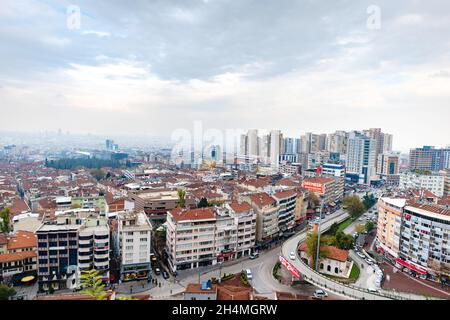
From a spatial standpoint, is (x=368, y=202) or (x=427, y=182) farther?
(x=427, y=182)

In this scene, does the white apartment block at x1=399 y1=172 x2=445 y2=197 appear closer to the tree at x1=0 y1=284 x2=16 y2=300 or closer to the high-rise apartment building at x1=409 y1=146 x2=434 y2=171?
the high-rise apartment building at x1=409 y1=146 x2=434 y2=171

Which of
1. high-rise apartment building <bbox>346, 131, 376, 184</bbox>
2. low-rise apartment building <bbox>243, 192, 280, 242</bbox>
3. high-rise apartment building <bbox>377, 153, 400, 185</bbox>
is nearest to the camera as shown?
low-rise apartment building <bbox>243, 192, 280, 242</bbox>

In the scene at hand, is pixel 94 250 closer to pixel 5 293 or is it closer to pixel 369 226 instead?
pixel 5 293

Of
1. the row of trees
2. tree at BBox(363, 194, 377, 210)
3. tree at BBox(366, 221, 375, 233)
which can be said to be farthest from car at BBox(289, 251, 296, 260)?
tree at BBox(363, 194, 377, 210)

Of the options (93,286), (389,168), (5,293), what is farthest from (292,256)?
(389,168)

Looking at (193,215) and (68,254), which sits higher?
(193,215)

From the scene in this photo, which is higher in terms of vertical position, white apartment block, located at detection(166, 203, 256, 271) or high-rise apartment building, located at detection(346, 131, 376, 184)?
high-rise apartment building, located at detection(346, 131, 376, 184)

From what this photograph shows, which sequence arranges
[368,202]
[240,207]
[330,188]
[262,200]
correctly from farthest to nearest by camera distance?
[330,188] < [368,202] < [262,200] < [240,207]

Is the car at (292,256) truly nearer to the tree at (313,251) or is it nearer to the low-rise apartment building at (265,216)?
the tree at (313,251)
